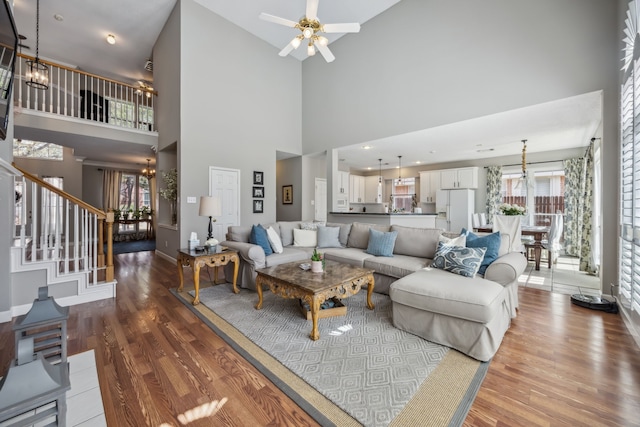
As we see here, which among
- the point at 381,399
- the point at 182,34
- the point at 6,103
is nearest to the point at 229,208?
the point at 182,34

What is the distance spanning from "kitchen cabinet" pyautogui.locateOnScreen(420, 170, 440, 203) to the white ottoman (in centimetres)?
648

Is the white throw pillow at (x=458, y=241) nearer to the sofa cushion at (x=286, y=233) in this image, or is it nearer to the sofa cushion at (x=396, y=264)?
the sofa cushion at (x=396, y=264)

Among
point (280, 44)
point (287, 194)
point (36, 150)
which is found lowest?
point (287, 194)

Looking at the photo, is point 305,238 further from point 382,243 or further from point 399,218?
point 399,218

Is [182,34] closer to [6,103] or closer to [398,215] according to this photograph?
[6,103]

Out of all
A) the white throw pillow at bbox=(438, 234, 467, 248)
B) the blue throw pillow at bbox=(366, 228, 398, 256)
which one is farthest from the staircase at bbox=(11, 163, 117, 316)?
the white throw pillow at bbox=(438, 234, 467, 248)

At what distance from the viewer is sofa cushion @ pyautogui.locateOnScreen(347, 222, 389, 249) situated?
14.1 feet

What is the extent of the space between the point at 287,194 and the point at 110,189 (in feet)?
20.7

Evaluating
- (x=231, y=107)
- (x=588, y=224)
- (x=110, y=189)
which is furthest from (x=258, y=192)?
(x=588, y=224)

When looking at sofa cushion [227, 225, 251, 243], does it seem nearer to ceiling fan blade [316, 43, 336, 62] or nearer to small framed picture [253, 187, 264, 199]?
small framed picture [253, 187, 264, 199]

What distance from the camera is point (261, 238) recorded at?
12.8ft

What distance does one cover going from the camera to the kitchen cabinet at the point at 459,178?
299 inches

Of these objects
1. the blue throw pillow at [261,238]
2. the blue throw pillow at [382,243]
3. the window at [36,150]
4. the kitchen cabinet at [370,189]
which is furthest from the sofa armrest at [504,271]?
the window at [36,150]

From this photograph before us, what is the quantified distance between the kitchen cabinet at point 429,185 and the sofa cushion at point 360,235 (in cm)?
506
